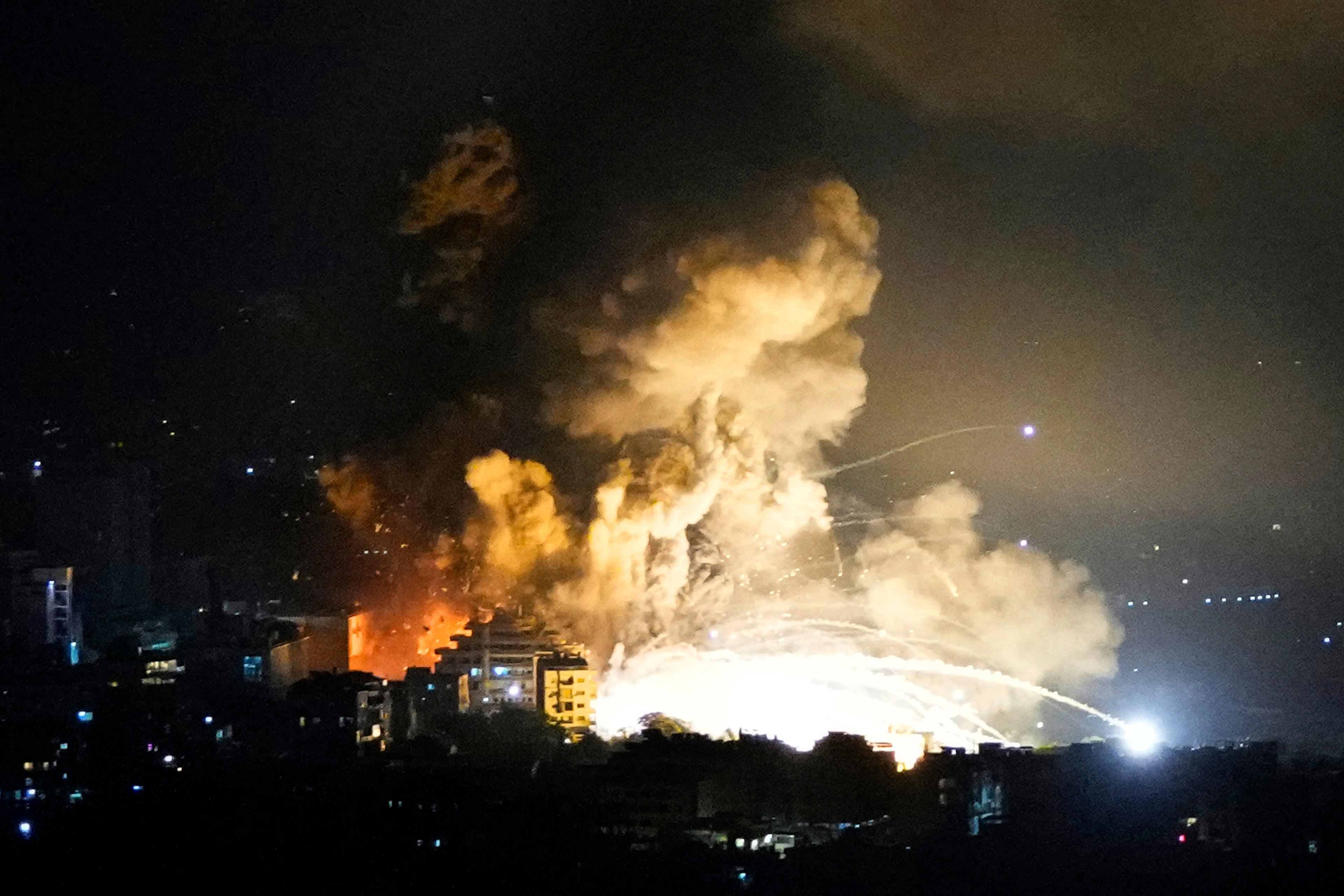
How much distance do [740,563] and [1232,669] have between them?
8.30 meters

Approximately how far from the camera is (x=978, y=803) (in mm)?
18844

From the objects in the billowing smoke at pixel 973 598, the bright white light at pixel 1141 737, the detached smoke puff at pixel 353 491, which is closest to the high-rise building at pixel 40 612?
the detached smoke puff at pixel 353 491

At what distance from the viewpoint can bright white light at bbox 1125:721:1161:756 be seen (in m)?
21.4

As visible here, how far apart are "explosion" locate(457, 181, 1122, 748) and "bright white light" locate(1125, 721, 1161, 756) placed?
48.2 inches

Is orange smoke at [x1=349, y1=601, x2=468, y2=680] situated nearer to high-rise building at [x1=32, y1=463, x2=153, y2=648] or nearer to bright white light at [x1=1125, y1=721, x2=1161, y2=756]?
high-rise building at [x1=32, y1=463, x2=153, y2=648]

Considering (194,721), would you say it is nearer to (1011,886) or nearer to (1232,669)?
(1011,886)

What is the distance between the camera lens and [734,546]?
23453 millimetres

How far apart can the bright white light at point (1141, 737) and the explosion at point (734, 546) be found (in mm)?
1225

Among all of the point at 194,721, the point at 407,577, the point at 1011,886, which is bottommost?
the point at 1011,886

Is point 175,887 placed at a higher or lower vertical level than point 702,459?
lower

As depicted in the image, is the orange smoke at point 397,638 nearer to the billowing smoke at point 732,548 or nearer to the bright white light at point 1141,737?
the billowing smoke at point 732,548

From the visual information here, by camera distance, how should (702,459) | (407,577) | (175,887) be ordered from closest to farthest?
(175,887) < (702,459) < (407,577)

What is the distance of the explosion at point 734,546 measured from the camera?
22.1m

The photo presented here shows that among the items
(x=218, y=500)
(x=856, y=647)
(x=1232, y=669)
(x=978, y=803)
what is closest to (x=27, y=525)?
(x=218, y=500)
